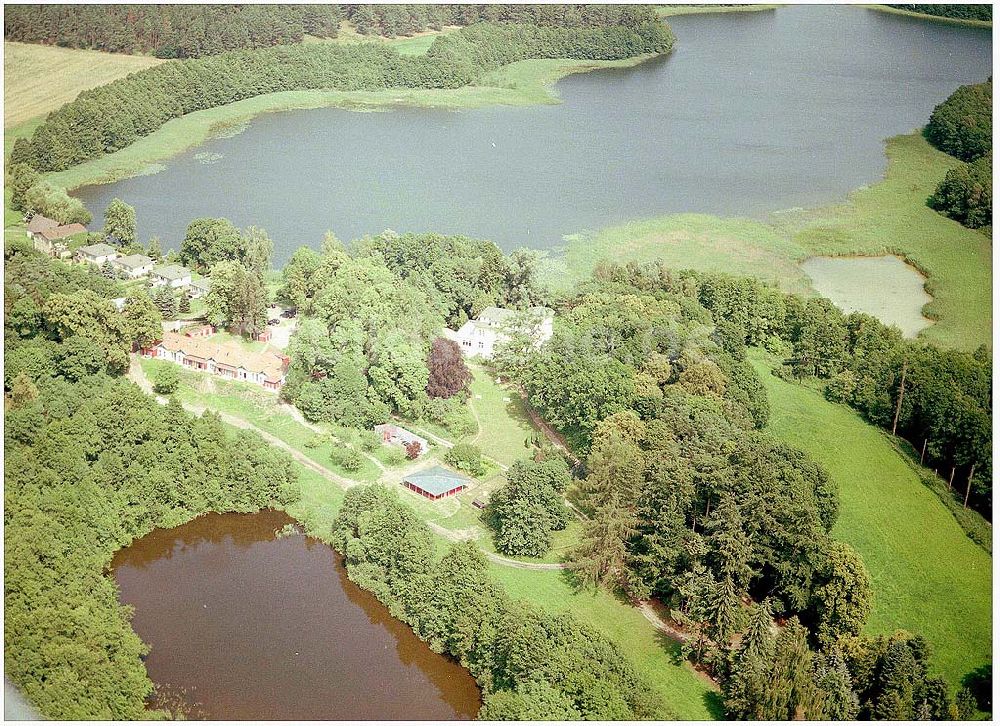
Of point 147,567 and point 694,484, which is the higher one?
point 694,484

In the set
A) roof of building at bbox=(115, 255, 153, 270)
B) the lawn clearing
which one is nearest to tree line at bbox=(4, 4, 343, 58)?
roof of building at bbox=(115, 255, 153, 270)

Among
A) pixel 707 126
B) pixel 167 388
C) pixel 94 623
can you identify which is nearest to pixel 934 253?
pixel 707 126

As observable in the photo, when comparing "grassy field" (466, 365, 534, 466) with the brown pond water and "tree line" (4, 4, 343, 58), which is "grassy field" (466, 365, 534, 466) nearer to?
the brown pond water

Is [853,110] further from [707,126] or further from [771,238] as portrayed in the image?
[771,238]

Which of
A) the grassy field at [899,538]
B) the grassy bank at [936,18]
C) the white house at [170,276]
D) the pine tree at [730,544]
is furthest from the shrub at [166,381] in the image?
the grassy bank at [936,18]

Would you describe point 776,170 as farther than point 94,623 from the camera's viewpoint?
Yes

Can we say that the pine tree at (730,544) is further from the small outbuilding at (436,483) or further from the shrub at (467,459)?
the shrub at (467,459)

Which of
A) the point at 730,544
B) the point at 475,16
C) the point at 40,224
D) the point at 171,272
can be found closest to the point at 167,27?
the point at 475,16
